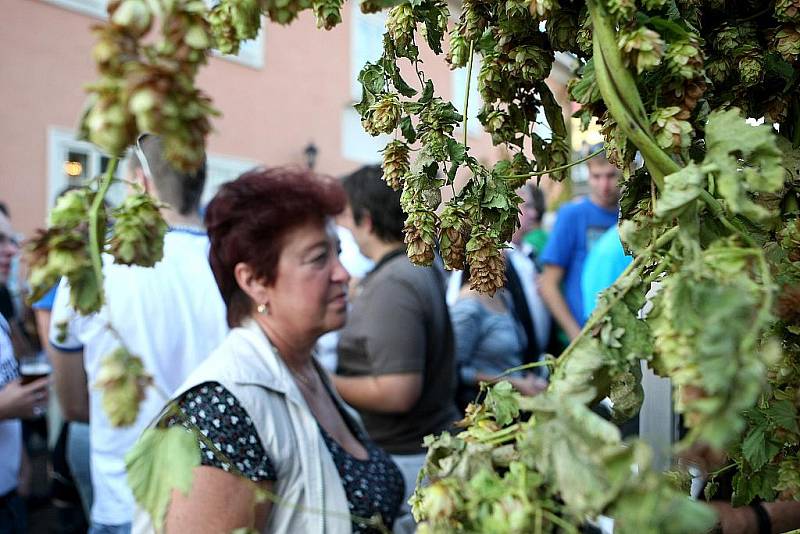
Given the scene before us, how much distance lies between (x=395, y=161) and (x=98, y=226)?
0.30 metres

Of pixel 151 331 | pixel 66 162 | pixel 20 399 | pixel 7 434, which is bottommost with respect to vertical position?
pixel 7 434

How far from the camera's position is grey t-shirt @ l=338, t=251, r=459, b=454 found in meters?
2.33

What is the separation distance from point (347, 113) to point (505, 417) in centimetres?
982

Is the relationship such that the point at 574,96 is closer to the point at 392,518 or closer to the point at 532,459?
the point at 532,459

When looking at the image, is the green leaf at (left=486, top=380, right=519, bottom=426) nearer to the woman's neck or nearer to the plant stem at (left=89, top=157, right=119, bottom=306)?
the plant stem at (left=89, top=157, right=119, bottom=306)

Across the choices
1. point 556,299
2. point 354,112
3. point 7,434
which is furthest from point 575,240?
point 354,112

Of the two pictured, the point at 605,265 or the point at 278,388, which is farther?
the point at 605,265

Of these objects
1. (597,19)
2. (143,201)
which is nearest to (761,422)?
(597,19)

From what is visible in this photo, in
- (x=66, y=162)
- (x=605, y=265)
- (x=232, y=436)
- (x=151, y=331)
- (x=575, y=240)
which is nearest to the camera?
(x=232, y=436)

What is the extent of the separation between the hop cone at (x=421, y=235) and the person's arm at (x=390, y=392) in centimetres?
165

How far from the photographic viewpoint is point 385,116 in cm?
69

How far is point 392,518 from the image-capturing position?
163cm

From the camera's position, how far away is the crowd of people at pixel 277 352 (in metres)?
1.37

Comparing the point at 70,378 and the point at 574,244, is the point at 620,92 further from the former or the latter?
the point at 574,244
